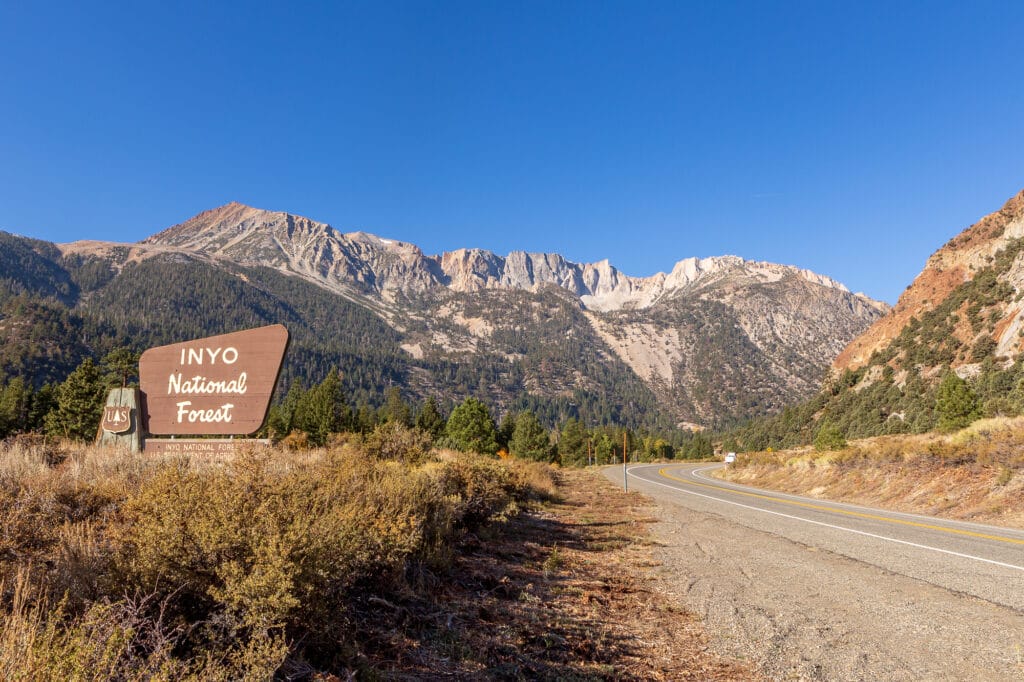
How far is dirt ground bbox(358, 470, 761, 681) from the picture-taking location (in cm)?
445

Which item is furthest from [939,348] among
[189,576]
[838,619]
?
[189,576]

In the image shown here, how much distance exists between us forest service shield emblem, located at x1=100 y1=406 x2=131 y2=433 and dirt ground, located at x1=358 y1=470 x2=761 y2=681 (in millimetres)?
7374

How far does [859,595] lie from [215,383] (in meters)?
11.4

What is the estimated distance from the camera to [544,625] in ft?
18.5

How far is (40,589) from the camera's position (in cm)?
324

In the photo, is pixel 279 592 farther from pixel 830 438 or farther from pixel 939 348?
pixel 939 348

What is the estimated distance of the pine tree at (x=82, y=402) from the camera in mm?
43719

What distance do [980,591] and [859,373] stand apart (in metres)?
91.8

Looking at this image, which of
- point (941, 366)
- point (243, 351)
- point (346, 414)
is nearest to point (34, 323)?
point (346, 414)

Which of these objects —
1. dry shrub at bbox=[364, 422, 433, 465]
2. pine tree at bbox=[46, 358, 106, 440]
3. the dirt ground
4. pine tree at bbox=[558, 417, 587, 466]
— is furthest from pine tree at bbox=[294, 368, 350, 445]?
the dirt ground

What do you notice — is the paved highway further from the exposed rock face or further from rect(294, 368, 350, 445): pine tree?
the exposed rock face

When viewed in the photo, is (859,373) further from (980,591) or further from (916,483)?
(980,591)

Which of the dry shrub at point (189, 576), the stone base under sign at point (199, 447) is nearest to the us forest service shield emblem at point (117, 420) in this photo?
the stone base under sign at point (199, 447)

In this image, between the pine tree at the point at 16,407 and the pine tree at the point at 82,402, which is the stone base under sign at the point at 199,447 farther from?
the pine tree at the point at 16,407
